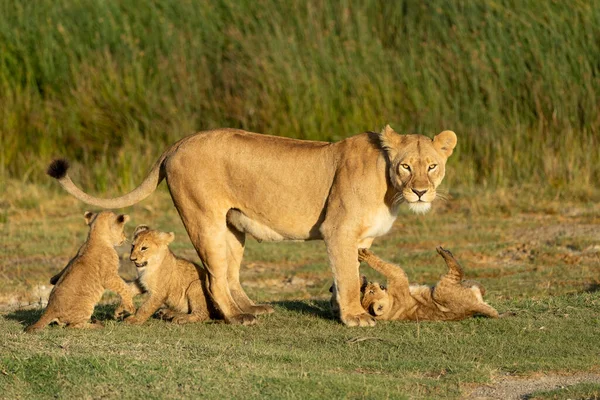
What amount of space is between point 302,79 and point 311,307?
22.8 feet

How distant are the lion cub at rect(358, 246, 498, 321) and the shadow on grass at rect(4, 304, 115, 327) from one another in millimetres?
1933

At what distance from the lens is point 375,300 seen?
7891mm

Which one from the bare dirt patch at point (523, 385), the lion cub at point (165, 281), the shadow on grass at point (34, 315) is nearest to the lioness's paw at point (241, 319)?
A: the lion cub at point (165, 281)

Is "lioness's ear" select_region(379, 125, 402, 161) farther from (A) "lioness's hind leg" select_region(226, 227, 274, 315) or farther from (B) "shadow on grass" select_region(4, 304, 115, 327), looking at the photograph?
(B) "shadow on grass" select_region(4, 304, 115, 327)

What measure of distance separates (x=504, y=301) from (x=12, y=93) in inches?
375

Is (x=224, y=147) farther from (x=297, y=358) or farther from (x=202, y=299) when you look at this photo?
(x=297, y=358)

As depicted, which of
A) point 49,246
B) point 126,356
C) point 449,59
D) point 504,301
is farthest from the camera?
point 449,59

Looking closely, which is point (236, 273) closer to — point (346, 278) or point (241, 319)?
point (241, 319)

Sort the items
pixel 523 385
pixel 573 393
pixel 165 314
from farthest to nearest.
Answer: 1. pixel 165 314
2. pixel 523 385
3. pixel 573 393

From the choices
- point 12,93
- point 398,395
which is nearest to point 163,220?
point 12,93

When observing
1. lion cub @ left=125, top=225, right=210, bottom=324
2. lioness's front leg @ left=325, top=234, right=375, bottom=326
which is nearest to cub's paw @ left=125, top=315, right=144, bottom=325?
lion cub @ left=125, top=225, right=210, bottom=324

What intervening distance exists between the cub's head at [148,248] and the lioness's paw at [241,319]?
61 cm

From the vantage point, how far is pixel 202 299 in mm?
8203

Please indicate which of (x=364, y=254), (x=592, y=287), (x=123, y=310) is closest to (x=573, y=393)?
(x=364, y=254)
